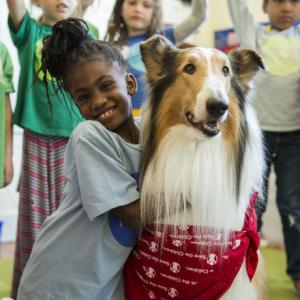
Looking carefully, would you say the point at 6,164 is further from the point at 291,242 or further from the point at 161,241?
the point at 291,242

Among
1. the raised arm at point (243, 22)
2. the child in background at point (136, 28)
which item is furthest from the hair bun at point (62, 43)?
the raised arm at point (243, 22)

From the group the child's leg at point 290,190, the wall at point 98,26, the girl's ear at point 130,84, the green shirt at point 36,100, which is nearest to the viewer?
the girl's ear at point 130,84

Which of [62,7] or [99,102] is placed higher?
[62,7]

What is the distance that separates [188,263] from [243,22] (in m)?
1.88

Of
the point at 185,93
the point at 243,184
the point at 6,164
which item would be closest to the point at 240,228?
the point at 243,184

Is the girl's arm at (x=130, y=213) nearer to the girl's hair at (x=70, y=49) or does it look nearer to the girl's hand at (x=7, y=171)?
the girl's hair at (x=70, y=49)

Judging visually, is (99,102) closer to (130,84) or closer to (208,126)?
(130,84)

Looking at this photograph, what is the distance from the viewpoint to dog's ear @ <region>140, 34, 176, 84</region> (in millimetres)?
1696

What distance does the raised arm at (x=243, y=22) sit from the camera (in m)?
2.85

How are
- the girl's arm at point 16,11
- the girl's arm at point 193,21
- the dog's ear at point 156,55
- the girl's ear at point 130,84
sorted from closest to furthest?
the dog's ear at point 156,55 < the girl's ear at point 130,84 < the girl's arm at point 16,11 < the girl's arm at point 193,21

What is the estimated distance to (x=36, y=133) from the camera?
8.10 feet

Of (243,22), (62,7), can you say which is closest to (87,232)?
(62,7)

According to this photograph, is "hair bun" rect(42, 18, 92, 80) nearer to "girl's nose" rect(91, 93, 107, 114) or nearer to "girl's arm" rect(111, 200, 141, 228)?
"girl's nose" rect(91, 93, 107, 114)

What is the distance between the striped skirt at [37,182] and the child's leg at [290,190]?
141 cm
